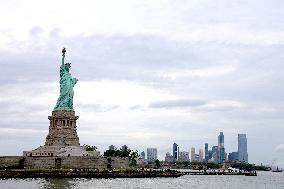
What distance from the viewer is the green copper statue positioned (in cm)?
12394

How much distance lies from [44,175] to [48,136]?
70.3ft

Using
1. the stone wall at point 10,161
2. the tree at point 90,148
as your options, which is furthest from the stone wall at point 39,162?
the tree at point 90,148

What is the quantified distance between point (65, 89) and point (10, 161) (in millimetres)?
22388

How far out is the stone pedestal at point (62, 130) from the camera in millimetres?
120062

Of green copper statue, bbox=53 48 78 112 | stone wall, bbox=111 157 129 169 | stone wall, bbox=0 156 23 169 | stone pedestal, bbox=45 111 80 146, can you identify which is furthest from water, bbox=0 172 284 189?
green copper statue, bbox=53 48 78 112

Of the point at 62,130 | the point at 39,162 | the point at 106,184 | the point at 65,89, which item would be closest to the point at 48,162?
the point at 39,162

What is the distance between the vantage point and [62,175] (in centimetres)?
10181

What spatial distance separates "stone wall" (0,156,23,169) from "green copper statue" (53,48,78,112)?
1608cm

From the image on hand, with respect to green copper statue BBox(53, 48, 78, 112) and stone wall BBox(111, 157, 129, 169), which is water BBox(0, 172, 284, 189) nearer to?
stone wall BBox(111, 157, 129, 169)

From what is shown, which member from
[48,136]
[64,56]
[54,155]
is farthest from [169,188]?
[64,56]

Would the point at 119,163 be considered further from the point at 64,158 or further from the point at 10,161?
the point at 10,161

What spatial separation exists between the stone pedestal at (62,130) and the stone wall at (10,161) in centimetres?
982

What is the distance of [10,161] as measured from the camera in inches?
4419

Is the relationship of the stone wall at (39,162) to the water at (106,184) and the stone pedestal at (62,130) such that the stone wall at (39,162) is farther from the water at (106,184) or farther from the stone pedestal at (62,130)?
the water at (106,184)
